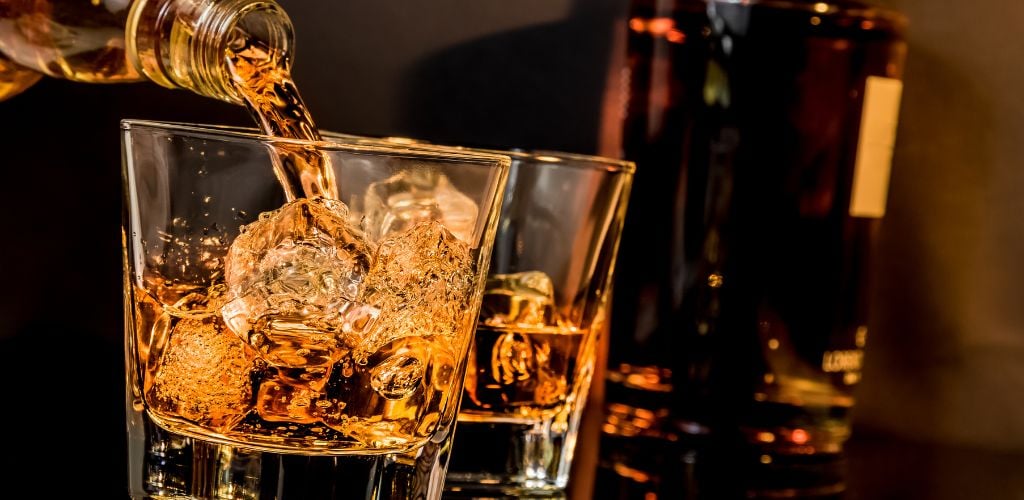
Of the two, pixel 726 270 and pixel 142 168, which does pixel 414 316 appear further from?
pixel 726 270

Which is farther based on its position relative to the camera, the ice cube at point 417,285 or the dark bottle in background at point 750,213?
the dark bottle in background at point 750,213

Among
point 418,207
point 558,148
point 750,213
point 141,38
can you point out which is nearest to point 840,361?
point 750,213

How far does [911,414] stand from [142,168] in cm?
69

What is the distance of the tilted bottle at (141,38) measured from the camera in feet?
1.93

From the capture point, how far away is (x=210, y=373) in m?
0.50

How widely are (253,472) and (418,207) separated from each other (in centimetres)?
14

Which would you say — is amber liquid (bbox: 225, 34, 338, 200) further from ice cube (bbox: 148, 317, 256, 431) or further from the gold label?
the gold label

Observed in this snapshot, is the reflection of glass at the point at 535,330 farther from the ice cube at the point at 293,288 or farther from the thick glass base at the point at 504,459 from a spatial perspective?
the ice cube at the point at 293,288

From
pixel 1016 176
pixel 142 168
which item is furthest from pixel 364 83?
pixel 1016 176

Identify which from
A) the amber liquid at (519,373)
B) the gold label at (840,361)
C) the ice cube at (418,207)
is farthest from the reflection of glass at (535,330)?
the gold label at (840,361)

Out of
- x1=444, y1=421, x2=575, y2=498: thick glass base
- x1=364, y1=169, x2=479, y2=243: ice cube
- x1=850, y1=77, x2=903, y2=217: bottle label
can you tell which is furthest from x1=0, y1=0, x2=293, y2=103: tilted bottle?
x1=850, y1=77, x2=903, y2=217: bottle label

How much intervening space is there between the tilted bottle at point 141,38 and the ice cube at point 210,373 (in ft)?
0.47

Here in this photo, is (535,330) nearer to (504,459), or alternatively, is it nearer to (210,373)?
(504,459)

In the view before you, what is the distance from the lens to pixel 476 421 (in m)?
0.65
